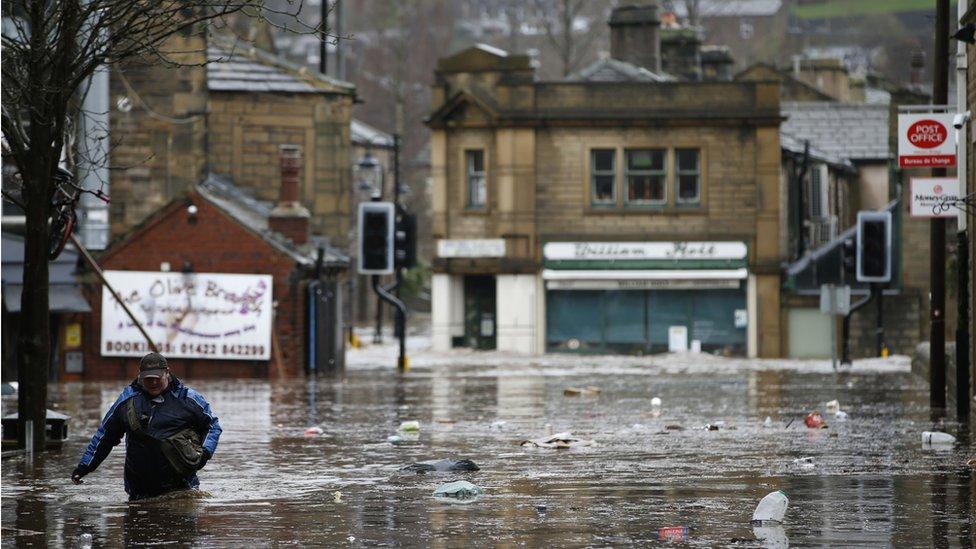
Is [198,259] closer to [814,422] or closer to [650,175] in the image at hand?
[650,175]

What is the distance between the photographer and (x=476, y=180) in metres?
52.7

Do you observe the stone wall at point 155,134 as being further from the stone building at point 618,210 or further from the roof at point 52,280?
the stone building at point 618,210

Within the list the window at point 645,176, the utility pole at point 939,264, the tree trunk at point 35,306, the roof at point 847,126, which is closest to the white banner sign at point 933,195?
the utility pole at point 939,264

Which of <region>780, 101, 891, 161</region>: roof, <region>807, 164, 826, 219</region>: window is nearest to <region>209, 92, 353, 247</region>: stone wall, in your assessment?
<region>807, 164, 826, 219</region>: window

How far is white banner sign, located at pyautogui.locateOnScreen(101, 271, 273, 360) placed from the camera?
38156 mm

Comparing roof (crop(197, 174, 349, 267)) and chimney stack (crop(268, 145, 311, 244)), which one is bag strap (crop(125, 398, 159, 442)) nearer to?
roof (crop(197, 174, 349, 267))

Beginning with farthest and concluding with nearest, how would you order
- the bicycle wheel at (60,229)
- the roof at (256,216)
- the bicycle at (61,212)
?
the roof at (256,216), the bicycle wheel at (60,229), the bicycle at (61,212)

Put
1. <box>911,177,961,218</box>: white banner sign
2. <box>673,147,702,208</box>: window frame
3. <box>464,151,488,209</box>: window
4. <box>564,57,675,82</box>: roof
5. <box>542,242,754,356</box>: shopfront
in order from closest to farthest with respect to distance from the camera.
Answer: <box>911,177,961,218</box>: white banner sign
<box>542,242,754,356</box>: shopfront
<box>673,147,702,208</box>: window frame
<box>464,151,488,209</box>: window
<box>564,57,675,82</box>: roof

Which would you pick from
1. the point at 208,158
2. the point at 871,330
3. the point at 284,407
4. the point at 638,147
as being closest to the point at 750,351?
the point at 871,330

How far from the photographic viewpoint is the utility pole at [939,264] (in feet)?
79.8

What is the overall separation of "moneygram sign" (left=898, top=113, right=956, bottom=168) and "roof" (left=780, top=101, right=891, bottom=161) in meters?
37.1

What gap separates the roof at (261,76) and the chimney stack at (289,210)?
23.5 feet

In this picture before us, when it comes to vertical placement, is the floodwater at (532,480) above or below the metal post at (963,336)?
below

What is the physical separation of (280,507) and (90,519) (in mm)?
1485
